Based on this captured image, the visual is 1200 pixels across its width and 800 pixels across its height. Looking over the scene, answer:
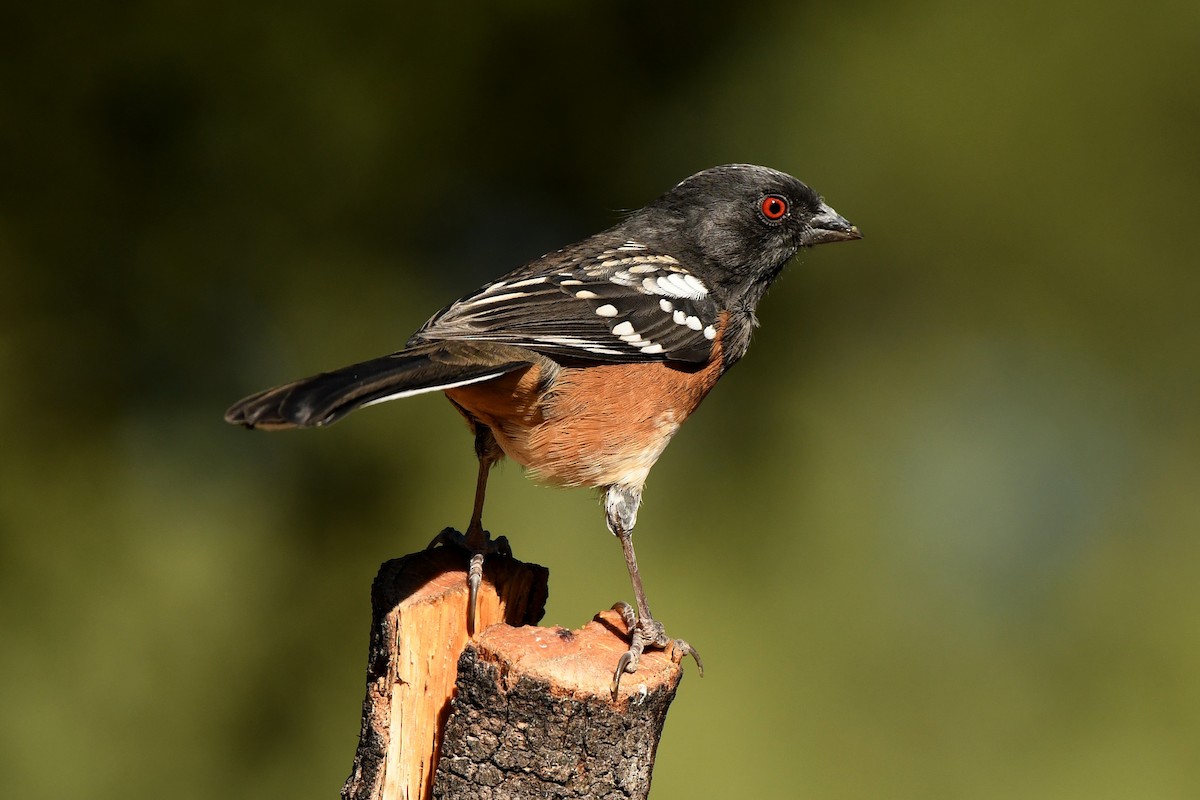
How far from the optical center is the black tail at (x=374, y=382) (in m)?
1.80

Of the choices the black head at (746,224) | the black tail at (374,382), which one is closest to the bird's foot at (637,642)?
the black tail at (374,382)

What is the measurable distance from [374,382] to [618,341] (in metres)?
0.76

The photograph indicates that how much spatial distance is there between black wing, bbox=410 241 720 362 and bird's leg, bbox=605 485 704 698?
35 centimetres

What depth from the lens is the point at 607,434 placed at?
8.39 feet

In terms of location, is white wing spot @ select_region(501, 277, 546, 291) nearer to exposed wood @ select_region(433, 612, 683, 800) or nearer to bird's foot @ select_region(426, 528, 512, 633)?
bird's foot @ select_region(426, 528, 512, 633)

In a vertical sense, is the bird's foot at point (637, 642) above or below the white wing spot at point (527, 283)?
below

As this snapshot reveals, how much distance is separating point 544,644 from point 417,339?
725 millimetres

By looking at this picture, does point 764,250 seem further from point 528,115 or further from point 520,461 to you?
point 528,115

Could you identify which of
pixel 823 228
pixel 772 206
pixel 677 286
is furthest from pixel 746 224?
pixel 677 286

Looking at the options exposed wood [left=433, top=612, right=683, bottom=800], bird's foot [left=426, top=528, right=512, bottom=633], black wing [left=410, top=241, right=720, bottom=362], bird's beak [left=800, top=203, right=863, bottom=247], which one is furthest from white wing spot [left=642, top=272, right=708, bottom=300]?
exposed wood [left=433, top=612, right=683, bottom=800]

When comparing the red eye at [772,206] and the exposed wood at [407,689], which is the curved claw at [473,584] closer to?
the exposed wood at [407,689]

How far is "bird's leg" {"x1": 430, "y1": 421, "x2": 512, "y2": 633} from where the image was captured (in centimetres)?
228

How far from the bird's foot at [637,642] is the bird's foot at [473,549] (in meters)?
0.31

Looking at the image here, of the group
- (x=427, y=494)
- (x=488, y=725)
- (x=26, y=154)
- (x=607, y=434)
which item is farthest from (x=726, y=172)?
(x=26, y=154)
